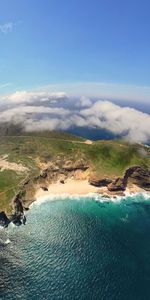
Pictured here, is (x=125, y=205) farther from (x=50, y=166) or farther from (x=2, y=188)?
(x=2, y=188)

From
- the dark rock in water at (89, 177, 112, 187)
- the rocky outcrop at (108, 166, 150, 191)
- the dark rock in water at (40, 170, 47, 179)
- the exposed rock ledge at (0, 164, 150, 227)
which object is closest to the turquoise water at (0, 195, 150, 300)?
the exposed rock ledge at (0, 164, 150, 227)

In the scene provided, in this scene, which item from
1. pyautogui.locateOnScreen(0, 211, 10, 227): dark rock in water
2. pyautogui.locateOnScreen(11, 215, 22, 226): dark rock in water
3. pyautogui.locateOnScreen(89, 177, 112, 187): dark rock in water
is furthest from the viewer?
pyautogui.locateOnScreen(89, 177, 112, 187): dark rock in water

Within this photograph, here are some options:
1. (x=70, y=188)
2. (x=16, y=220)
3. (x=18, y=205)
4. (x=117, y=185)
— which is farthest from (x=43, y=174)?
(x=16, y=220)

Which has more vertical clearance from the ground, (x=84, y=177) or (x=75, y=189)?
(x=84, y=177)

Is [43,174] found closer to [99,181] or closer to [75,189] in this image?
[75,189]

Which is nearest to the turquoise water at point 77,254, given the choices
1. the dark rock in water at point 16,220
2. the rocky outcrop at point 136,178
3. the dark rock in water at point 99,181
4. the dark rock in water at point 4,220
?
the dark rock in water at point 16,220

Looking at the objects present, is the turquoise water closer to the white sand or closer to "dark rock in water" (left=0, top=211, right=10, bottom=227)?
"dark rock in water" (left=0, top=211, right=10, bottom=227)

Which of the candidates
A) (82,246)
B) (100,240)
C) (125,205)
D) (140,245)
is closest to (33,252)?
(82,246)

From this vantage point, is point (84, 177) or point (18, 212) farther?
point (84, 177)
